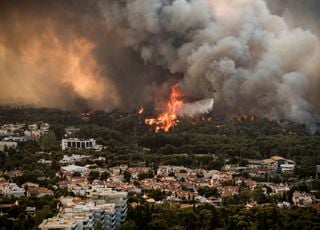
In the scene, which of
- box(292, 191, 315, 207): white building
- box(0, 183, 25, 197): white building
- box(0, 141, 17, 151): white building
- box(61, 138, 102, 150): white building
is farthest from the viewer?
box(61, 138, 102, 150): white building

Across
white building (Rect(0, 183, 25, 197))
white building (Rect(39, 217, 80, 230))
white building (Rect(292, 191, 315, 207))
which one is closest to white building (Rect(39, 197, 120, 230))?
white building (Rect(39, 217, 80, 230))

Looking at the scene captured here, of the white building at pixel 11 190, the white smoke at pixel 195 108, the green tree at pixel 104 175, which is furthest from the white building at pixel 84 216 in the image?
the white smoke at pixel 195 108

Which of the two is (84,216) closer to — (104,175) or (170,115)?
(104,175)

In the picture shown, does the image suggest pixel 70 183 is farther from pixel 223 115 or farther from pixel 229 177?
pixel 223 115

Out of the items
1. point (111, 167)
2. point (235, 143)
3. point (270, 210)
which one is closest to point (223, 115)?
point (235, 143)

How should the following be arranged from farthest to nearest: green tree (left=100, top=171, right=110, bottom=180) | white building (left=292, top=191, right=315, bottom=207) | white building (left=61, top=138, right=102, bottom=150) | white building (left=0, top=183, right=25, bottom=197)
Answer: white building (left=61, top=138, right=102, bottom=150), green tree (left=100, top=171, right=110, bottom=180), white building (left=0, top=183, right=25, bottom=197), white building (left=292, top=191, right=315, bottom=207)

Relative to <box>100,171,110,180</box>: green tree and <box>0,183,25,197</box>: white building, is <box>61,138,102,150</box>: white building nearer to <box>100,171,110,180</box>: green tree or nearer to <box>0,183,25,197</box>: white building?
<box>100,171,110,180</box>: green tree

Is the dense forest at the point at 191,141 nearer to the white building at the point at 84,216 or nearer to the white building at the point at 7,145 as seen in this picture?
the white building at the point at 7,145
